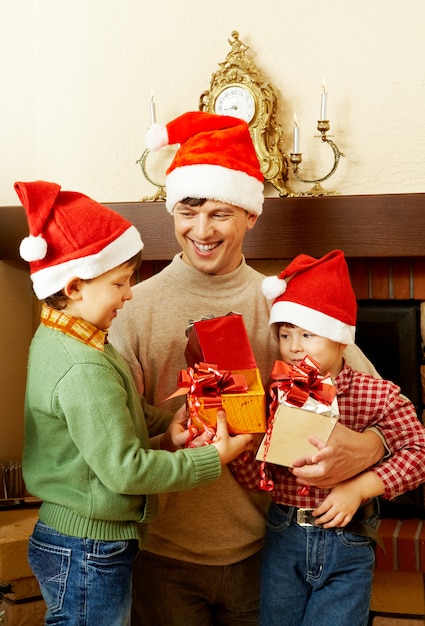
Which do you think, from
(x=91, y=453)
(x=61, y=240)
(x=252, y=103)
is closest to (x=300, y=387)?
(x=91, y=453)

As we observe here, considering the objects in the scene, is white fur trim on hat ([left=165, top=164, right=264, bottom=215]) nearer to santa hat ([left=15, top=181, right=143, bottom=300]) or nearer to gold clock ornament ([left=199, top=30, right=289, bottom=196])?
santa hat ([left=15, top=181, right=143, bottom=300])

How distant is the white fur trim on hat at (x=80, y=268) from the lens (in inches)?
57.9

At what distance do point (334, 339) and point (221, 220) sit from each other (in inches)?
14.3

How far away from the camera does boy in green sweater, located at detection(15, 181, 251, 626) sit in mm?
1414

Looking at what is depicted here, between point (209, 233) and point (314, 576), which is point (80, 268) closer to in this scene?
point (209, 233)

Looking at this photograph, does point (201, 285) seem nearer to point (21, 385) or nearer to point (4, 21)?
point (21, 385)

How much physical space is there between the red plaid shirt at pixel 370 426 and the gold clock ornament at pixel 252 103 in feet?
3.79

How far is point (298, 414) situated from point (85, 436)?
39 centimetres

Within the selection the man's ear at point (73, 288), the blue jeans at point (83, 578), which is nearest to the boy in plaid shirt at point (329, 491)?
the blue jeans at point (83, 578)

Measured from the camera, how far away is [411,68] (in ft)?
8.60

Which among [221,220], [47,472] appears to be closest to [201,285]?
[221,220]

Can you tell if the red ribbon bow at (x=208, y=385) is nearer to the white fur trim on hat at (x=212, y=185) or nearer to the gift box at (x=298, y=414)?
the gift box at (x=298, y=414)

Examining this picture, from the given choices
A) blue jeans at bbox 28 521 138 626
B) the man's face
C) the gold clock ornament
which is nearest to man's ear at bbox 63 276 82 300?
the man's face

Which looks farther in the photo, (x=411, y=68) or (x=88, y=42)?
(x=88, y=42)
